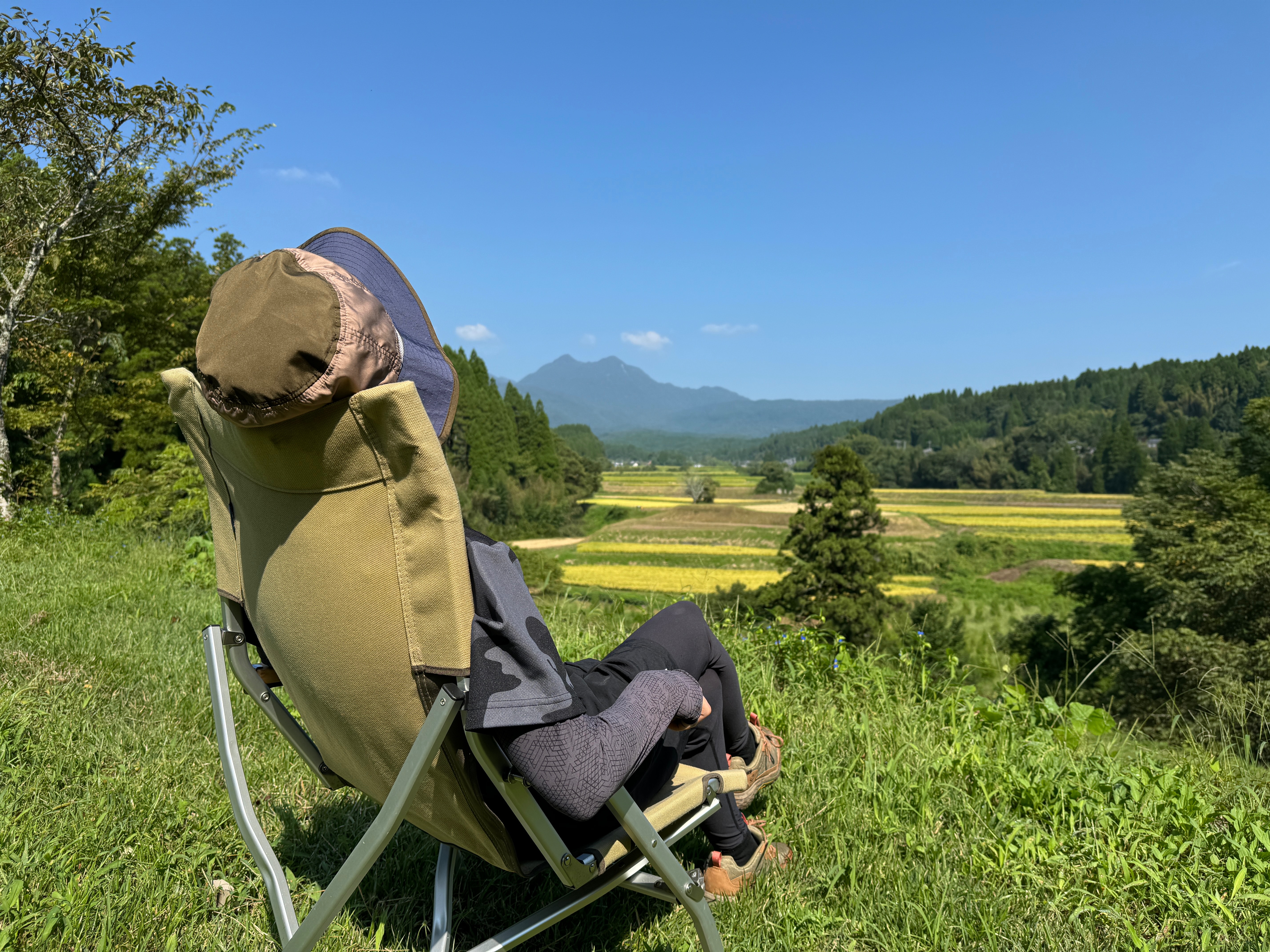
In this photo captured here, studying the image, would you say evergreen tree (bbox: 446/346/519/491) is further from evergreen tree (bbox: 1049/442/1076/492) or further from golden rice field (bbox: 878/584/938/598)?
evergreen tree (bbox: 1049/442/1076/492)

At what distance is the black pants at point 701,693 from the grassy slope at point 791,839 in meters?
0.21

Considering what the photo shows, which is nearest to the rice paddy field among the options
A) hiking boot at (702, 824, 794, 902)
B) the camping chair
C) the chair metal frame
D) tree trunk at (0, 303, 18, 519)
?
tree trunk at (0, 303, 18, 519)

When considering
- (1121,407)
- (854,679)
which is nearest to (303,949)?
(854,679)

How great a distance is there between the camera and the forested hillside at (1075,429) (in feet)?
284

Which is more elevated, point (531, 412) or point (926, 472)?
point (531, 412)

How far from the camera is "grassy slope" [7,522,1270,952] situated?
70.6 inches

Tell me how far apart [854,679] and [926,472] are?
117m

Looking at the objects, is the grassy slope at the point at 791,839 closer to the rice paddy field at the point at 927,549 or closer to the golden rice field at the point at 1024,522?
the rice paddy field at the point at 927,549

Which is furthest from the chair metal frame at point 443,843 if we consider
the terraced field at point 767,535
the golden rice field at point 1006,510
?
the golden rice field at point 1006,510

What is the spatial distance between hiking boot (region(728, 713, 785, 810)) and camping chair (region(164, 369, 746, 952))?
575 mm

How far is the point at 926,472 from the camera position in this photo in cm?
11144

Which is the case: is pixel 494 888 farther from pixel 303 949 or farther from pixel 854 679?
pixel 854 679

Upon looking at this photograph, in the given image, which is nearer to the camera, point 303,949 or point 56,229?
point 303,949

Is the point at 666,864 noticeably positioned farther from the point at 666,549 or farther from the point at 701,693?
the point at 666,549
